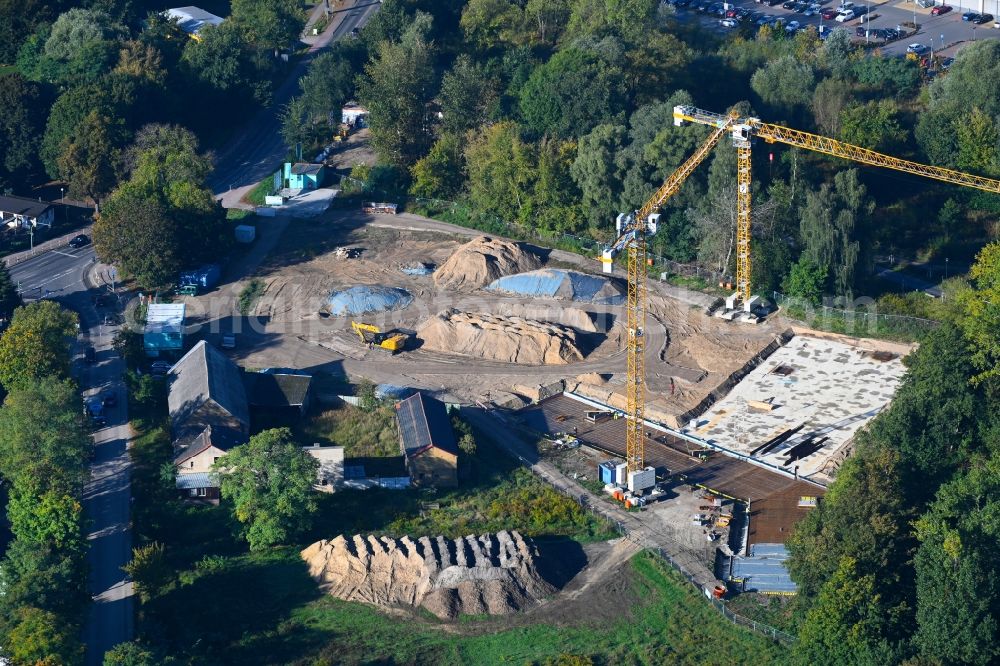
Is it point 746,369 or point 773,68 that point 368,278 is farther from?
point 773,68

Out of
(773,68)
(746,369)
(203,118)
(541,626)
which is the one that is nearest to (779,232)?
(746,369)

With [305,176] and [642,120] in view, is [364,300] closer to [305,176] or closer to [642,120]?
[305,176]

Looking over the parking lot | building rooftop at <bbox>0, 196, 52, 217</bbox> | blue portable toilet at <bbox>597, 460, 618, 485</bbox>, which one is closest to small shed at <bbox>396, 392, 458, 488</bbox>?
blue portable toilet at <bbox>597, 460, 618, 485</bbox>

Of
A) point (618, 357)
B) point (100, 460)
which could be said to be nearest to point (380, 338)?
point (618, 357)

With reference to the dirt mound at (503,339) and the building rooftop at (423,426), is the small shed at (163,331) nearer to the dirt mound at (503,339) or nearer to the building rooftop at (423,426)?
the dirt mound at (503,339)

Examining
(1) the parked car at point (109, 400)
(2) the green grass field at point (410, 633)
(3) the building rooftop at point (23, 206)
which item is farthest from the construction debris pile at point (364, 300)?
(2) the green grass field at point (410, 633)

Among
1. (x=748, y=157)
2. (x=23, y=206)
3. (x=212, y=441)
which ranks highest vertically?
(x=748, y=157)

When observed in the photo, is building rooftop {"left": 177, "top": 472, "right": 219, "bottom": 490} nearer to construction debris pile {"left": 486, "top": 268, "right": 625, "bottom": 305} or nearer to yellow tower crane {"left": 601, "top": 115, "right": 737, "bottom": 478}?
yellow tower crane {"left": 601, "top": 115, "right": 737, "bottom": 478}
